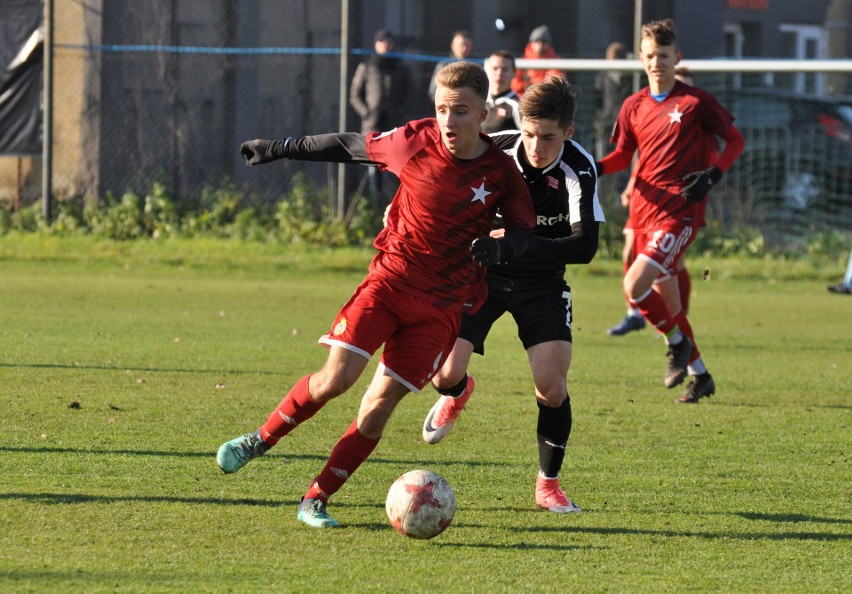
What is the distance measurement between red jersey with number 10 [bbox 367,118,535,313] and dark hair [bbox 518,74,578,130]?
0.33 meters

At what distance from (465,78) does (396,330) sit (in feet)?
3.23

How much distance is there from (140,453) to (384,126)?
33.1ft

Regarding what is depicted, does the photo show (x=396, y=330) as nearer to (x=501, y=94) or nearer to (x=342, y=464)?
(x=342, y=464)

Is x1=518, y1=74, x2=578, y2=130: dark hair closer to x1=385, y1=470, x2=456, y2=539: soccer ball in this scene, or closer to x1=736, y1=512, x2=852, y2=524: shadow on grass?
x1=385, y1=470, x2=456, y2=539: soccer ball


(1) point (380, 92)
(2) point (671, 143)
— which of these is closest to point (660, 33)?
(2) point (671, 143)

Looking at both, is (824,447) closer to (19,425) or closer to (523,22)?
(19,425)

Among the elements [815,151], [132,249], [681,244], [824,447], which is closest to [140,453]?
[824,447]

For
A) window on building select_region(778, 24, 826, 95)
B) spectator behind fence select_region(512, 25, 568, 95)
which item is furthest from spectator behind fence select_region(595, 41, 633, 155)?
window on building select_region(778, 24, 826, 95)

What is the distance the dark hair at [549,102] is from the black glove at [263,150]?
3.23ft

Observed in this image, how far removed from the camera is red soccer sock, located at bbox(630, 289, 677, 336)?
342 inches

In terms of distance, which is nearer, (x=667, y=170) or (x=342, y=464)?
(x=342, y=464)

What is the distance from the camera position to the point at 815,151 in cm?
1692

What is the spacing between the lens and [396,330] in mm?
5285

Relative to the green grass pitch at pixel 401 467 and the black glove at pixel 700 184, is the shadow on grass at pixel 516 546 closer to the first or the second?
the green grass pitch at pixel 401 467
